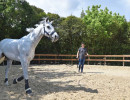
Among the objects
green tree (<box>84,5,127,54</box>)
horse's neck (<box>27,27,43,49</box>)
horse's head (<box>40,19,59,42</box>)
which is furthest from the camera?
green tree (<box>84,5,127,54</box>)

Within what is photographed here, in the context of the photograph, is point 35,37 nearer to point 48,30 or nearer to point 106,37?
point 48,30

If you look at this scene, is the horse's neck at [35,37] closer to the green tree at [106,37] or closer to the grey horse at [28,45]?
the grey horse at [28,45]

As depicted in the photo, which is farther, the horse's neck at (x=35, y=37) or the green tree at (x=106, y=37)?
the green tree at (x=106, y=37)

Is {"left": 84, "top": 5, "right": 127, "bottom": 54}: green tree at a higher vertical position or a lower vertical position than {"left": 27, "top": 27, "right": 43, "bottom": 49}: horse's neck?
higher

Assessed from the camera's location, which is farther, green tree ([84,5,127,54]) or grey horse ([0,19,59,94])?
green tree ([84,5,127,54])

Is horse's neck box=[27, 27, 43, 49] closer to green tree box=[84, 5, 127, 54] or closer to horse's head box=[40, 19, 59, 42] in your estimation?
horse's head box=[40, 19, 59, 42]

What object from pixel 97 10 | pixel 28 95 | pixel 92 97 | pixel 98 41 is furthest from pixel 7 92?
pixel 97 10

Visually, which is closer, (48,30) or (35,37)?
(48,30)

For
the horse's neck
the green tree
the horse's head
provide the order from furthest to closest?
the green tree → the horse's neck → the horse's head

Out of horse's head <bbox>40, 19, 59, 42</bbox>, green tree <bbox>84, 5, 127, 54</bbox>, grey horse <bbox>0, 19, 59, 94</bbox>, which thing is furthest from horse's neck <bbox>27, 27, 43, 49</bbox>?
green tree <bbox>84, 5, 127, 54</bbox>

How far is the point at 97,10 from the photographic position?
2208 centimetres

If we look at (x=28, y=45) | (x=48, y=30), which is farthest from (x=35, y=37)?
(x=48, y=30)

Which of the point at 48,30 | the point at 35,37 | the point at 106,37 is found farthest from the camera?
the point at 106,37

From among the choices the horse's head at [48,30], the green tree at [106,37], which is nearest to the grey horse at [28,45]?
the horse's head at [48,30]
